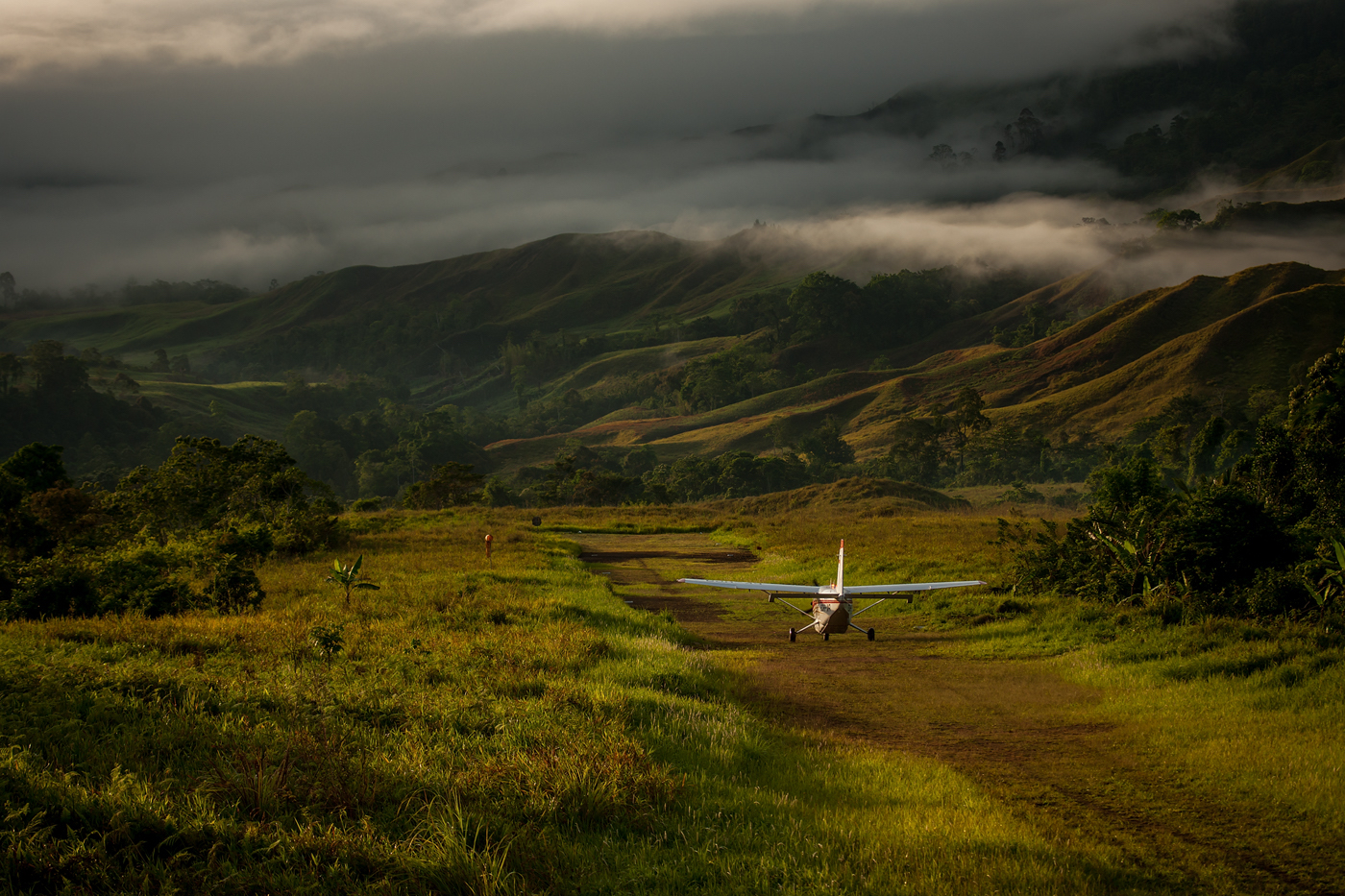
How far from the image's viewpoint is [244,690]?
9.11m

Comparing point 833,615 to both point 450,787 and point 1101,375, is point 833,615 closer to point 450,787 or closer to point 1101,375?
point 450,787

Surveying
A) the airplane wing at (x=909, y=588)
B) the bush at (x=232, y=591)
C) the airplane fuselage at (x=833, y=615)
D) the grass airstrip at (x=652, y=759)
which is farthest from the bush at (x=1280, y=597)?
the bush at (x=232, y=591)

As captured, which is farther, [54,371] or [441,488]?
[54,371]

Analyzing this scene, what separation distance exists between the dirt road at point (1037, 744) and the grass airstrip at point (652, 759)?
1.8 inches

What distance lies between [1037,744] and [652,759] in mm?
4863

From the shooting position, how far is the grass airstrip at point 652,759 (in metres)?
5.56

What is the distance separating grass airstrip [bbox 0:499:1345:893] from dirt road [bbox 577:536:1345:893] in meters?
0.05

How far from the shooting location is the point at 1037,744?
9539 mm

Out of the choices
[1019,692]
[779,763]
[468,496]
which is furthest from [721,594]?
[468,496]

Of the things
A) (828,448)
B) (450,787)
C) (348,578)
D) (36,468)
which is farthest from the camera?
(828,448)

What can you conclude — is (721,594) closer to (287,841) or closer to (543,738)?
(543,738)

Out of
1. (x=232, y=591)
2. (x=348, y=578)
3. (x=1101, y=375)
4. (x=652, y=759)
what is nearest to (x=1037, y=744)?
(x=652, y=759)

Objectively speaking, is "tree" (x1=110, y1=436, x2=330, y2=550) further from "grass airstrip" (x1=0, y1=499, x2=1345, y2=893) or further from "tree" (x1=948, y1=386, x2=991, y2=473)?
"tree" (x1=948, y1=386, x2=991, y2=473)

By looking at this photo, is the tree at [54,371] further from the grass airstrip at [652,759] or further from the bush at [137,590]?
the grass airstrip at [652,759]
